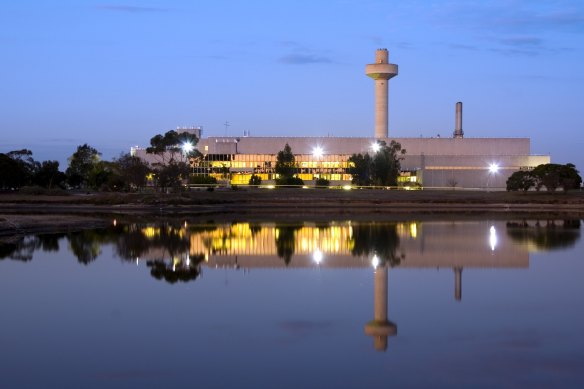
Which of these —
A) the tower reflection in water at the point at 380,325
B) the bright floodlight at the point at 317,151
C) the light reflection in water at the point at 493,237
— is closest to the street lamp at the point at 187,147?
the bright floodlight at the point at 317,151

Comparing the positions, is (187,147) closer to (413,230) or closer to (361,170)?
(361,170)

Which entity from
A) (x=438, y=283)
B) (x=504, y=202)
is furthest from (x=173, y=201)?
(x=438, y=283)

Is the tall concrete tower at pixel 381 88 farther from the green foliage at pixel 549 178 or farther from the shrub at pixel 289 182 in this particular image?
the green foliage at pixel 549 178

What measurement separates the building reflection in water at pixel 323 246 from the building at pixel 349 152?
6810 centimetres

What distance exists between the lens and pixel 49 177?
4104 inches

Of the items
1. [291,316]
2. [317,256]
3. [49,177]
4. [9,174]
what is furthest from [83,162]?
[291,316]

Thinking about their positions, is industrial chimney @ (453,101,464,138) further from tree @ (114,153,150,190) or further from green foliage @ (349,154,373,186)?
tree @ (114,153,150,190)

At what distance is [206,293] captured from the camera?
22.5 metres

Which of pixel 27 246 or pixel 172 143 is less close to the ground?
pixel 172 143

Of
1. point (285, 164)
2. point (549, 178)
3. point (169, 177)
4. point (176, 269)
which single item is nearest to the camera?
point (176, 269)

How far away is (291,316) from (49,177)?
91.2 m

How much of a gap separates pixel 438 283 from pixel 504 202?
59379 millimetres

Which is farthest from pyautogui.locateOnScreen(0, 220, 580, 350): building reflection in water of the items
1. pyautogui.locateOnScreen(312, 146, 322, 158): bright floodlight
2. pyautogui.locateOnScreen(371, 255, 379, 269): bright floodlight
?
pyautogui.locateOnScreen(312, 146, 322, 158): bright floodlight

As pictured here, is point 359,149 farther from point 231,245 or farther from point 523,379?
point 523,379
